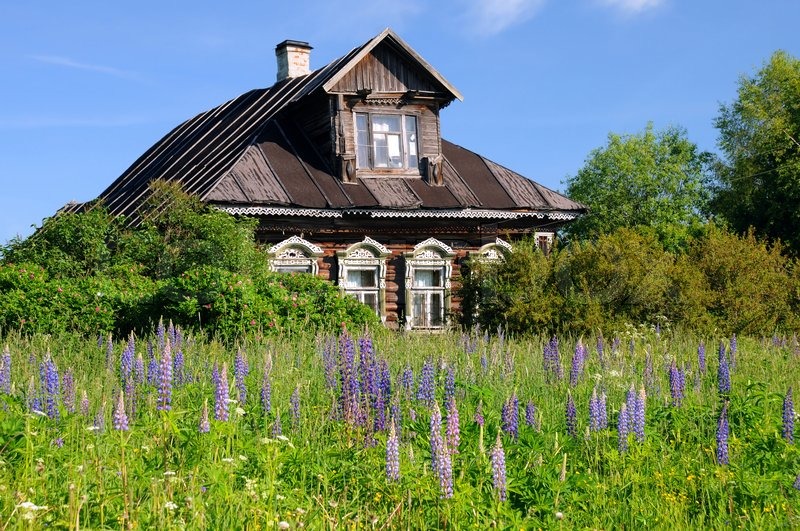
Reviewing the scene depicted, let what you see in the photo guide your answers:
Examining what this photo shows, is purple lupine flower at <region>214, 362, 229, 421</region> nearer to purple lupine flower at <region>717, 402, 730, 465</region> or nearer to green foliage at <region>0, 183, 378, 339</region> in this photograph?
purple lupine flower at <region>717, 402, 730, 465</region>

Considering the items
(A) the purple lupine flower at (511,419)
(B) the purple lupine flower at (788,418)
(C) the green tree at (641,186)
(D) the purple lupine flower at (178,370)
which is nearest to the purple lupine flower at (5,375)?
(D) the purple lupine flower at (178,370)

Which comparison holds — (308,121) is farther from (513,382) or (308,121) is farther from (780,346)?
(513,382)

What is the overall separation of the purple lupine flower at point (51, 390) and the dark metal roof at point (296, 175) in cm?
1280

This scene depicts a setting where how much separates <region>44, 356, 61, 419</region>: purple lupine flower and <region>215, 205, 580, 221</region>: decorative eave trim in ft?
42.2

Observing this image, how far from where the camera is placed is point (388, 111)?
74.0ft

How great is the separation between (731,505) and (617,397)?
10.2ft

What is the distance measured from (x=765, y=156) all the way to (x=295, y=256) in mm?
23677

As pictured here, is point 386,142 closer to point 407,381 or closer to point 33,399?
point 407,381

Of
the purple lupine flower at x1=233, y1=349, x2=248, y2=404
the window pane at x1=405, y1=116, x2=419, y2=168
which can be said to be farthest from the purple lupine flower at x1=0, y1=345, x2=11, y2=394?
the window pane at x1=405, y1=116, x2=419, y2=168

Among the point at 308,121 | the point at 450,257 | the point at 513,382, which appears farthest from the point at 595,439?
the point at 308,121

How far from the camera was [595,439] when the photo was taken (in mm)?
6980

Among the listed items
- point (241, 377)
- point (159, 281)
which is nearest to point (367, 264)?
point (159, 281)

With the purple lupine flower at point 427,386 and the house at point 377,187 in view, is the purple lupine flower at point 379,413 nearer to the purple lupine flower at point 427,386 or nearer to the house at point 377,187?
the purple lupine flower at point 427,386

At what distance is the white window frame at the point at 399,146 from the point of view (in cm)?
2222
